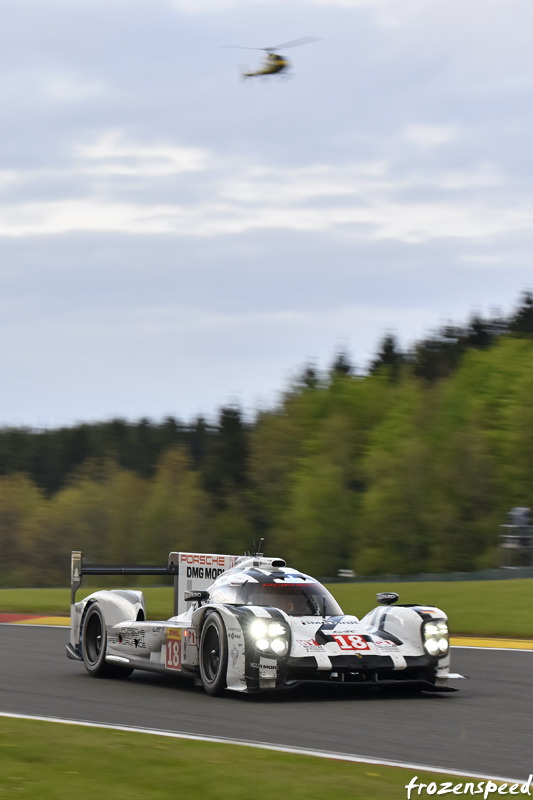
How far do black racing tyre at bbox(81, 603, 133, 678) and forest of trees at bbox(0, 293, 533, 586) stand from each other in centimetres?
4033

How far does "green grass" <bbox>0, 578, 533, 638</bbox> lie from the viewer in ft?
61.2

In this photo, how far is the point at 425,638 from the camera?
10.5 m

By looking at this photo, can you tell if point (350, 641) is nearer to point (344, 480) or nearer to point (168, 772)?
point (168, 772)

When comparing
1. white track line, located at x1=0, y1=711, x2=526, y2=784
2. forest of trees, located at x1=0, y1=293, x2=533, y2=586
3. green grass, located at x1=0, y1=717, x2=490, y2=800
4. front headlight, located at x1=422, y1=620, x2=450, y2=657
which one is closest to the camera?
green grass, located at x1=0, y1=717, x2=490, y2=800

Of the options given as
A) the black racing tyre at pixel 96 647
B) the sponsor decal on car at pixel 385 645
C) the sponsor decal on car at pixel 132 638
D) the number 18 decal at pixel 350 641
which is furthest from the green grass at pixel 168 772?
the black racing tyre at pixel 96 647

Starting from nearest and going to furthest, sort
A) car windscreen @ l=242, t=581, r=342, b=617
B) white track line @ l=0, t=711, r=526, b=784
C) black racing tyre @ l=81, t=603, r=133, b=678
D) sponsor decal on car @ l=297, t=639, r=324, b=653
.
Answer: white track line @ l=0, t=711, r=526, b=784 < sponsor decal on car @ l=297, t=639, r=324, b=653 < car windscreen @ l=242, t=581, r=342, b=617 < black racing tyre @ l=81, t=603, r=133, b=678

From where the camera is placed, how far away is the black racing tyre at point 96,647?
482 inches

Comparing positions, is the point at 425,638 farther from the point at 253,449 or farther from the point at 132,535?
the point at 132,535
